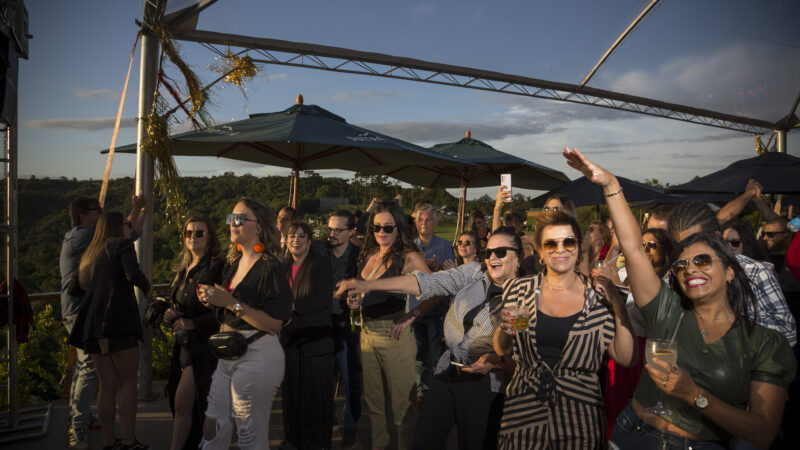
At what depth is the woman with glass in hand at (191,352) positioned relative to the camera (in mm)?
3791

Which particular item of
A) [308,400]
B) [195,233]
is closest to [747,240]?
[308,400]

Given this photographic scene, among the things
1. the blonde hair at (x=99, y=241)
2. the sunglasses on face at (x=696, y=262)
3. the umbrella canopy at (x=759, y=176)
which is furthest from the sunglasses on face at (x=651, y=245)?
the blonde hair at (x=99, y=241)

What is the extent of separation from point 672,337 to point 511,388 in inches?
33.3

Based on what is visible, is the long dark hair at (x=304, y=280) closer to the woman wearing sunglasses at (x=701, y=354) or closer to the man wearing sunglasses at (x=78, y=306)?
the man wearing sunglasses at (x=78, y=306)

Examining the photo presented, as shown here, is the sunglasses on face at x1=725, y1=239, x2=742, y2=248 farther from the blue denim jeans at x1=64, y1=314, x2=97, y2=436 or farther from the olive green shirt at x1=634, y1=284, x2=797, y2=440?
the blue denim jeans at x1=64, y1=314, x2=97, y2=436

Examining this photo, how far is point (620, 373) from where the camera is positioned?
353cm

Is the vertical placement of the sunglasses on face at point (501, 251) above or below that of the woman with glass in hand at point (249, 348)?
above

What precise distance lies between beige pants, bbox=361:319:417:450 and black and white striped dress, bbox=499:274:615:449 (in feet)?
4.90

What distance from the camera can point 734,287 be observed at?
230 centimetres

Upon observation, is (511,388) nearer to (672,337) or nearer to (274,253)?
(672,337)

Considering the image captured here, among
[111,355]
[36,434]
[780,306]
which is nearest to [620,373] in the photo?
Result: [780,306]

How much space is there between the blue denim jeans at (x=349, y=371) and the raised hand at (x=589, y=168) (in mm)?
2893

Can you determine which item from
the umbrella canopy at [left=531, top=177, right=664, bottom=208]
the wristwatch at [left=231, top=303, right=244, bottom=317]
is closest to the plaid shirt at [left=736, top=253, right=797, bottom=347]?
the wristwatch at [left=231, top=303, right=244, bottom=317]

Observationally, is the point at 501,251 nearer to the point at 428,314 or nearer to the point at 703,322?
the point at 703,322
